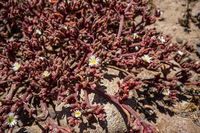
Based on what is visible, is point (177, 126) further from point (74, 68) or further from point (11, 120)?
point (11, 120)

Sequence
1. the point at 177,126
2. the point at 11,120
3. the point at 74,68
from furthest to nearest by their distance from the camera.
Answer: the point at 74,68 < the point at 177,126 < the point at 11,120

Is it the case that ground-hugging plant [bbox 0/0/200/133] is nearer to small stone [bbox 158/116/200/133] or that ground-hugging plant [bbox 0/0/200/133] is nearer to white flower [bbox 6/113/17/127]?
white flower [bbox 6/113/17/127]

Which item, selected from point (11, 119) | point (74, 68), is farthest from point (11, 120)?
point (74, 68)

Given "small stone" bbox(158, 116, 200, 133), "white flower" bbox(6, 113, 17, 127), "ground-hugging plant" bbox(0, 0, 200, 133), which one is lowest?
"small stone" bbox(158, 116, 200, 133)

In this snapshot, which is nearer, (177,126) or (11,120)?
(11,120)

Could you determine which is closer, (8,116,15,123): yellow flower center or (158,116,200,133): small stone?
(8,116,15,123): yellow flower center

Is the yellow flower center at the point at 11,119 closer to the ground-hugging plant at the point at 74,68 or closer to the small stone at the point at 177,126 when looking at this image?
the ground-hugging plant at the point at 74,68

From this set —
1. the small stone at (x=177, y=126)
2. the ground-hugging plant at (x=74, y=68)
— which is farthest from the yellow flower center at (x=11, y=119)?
the small stone at (x=177, y=126)

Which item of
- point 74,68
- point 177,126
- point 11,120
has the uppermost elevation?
point 74,68

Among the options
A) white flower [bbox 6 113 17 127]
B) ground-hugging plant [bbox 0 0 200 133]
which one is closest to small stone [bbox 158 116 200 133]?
ground-hugging plant [bbox 0 0 200 133]

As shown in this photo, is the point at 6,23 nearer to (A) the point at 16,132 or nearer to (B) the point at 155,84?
(A) the point at 16,132

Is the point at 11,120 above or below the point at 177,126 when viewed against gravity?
above
